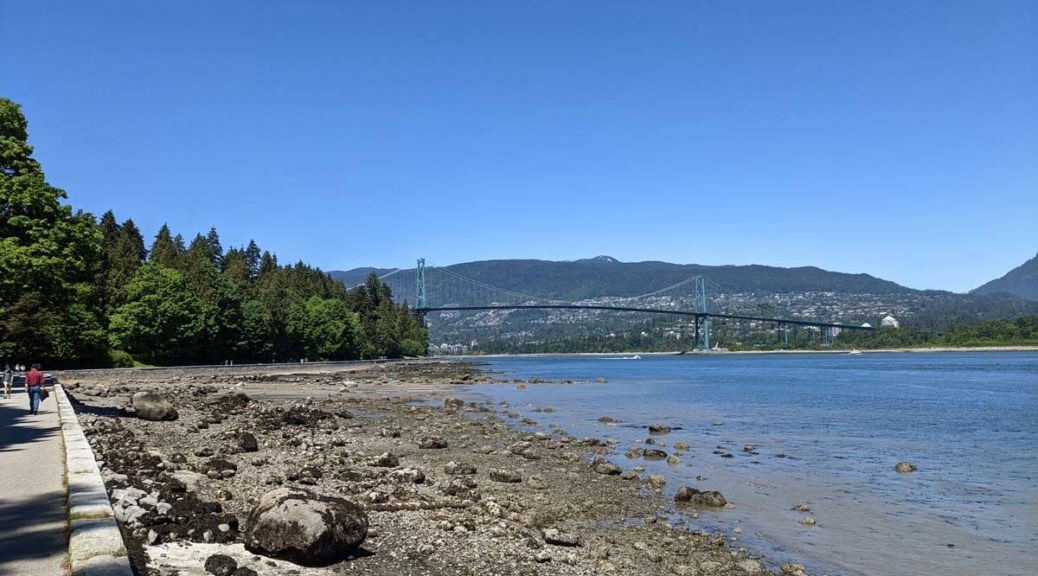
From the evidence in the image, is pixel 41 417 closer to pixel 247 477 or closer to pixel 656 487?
pixel 247 477

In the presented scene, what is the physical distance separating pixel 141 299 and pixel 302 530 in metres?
61.9

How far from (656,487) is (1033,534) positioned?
7016mm

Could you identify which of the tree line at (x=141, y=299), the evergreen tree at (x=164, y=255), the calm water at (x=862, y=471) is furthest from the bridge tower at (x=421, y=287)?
the calm water at (x=862, y=471)

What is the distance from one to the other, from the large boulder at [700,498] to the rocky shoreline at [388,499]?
41 millimetres

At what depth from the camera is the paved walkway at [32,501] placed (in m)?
6.72

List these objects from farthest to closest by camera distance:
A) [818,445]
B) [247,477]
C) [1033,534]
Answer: [818,445] < [247,477] < [1033,534]

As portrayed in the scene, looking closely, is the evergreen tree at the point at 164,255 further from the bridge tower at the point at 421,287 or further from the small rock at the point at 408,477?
the bridge tower at the point at 421,287

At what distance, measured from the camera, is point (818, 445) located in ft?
80.3

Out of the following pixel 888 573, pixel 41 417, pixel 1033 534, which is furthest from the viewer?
pixel 41 417

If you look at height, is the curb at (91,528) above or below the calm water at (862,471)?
above

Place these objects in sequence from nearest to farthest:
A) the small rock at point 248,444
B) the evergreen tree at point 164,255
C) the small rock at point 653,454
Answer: the small rock at point 248,444
the small rock at point 653,454
the evergreen tree at point 164,255

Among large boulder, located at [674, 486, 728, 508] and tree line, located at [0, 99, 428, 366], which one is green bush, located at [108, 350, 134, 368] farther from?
large boulder, located at [674, 486, 728, 508]

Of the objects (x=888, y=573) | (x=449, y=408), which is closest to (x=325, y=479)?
(x=888, y=573)

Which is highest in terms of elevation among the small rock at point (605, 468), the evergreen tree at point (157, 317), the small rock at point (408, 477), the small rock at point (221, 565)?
the evergreen tree at point (157, 317)
